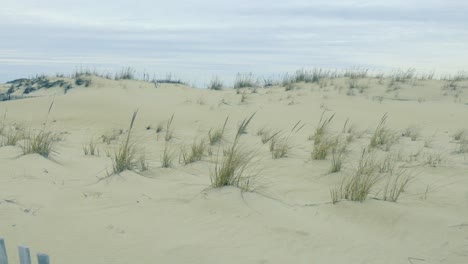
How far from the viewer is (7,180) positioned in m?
4.42

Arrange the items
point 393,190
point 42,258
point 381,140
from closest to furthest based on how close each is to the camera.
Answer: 1. point 42,258
2. point 393,190
3. point 381,140

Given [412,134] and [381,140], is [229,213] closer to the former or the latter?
[381,140]

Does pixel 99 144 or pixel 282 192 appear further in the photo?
pixel 99 144

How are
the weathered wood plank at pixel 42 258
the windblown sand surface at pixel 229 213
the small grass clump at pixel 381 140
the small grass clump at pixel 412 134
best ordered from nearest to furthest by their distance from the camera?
the weathered wood plank at pixel 42 258 < the windblown sand surface at pixel 229 213 < the small grass clump at pixel 381 140 < the small grass clump at pixel 412 134

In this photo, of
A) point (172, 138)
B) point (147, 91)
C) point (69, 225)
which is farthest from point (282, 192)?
point (147, 91)

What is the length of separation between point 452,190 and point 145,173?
294 centimetres

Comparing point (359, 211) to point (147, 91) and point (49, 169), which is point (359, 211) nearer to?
point (49, 169)

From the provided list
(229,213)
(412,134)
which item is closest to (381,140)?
(412,134)

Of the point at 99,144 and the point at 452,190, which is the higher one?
the point at 452,190

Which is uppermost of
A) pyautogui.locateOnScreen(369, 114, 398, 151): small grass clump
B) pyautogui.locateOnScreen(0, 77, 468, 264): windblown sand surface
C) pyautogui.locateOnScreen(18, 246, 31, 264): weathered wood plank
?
pyautogui.locateOnScreen(18, 246, 31, 264): weathered wood plank

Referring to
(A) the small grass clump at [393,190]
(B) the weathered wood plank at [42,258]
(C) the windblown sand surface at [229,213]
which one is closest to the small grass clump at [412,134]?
(C) the windblown sand surface at [229,213]

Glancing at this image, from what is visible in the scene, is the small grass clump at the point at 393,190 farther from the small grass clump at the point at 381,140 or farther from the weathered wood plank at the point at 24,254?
the weathered wood plank at the point at 24,254

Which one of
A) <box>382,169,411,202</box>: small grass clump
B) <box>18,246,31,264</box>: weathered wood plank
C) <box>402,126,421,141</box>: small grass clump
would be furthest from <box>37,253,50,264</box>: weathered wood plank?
<box>402,126,421,141</box>: small grass clump

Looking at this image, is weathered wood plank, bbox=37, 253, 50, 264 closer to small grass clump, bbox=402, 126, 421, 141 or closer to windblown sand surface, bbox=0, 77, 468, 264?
windblown sand surface, bbox=0, 77, 468, 264
